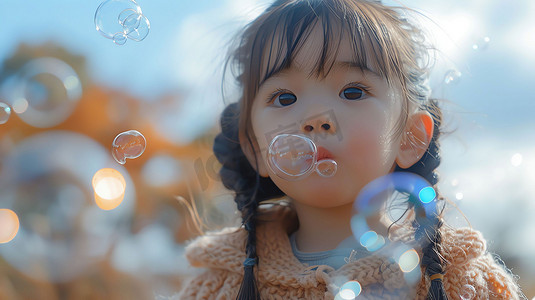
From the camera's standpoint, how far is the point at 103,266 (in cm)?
377

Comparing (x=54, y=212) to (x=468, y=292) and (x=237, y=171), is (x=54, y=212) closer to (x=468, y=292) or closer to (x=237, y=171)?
(x=237, y=171)

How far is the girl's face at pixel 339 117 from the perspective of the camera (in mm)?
964

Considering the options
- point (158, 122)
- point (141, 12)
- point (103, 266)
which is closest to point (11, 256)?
point (103, 266)

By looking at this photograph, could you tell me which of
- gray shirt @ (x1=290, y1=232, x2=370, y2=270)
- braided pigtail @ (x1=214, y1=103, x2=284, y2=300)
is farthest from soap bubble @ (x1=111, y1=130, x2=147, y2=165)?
gray shirt @ (x1=290, y1=232, x2=370, y2=270)

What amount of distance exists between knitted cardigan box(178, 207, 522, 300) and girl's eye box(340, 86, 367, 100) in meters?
0.35

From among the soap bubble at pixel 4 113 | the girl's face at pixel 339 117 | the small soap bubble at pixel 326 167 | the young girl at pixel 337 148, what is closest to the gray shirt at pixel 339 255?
the young girl at pixel 337 148

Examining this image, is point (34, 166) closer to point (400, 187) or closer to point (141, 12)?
point (141, 12)

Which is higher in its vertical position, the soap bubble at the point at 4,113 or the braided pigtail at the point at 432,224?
the soap bubble at the point at 4,113

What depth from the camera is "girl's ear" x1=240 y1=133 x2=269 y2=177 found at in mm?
1212

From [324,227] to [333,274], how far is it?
0.15 meters

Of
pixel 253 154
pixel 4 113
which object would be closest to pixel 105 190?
pixel 4 113

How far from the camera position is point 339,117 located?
0.96 metres

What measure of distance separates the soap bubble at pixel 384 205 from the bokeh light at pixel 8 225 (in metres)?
2.69

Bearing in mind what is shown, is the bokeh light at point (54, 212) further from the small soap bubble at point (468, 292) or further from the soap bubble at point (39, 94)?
the small soap bubble at point (468, 292)
